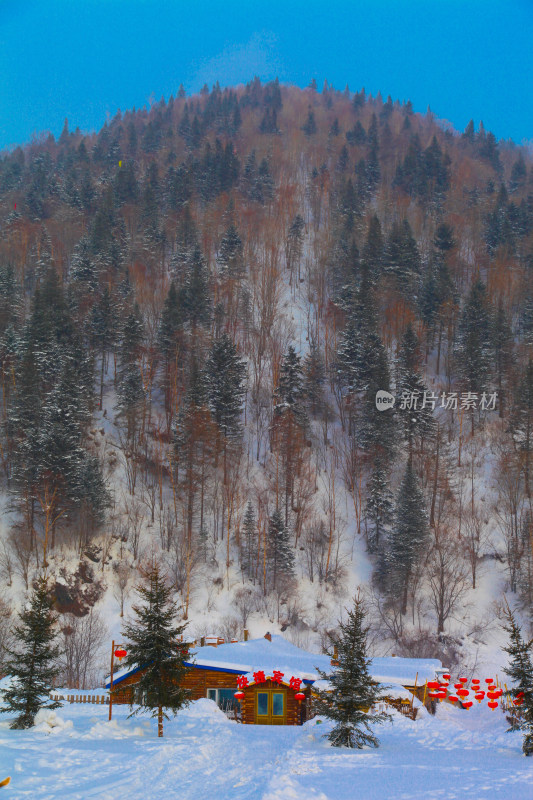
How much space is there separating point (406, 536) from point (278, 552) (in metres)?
8.22

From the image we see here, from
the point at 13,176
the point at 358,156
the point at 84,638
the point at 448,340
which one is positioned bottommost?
the point at 84,638

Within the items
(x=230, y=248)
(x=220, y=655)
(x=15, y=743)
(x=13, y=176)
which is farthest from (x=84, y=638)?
(x=13, y=176)

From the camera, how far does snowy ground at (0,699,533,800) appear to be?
332 inches

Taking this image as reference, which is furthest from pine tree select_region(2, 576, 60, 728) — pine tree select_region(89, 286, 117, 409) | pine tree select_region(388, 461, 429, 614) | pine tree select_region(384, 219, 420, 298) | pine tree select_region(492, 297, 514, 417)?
pine tree select_region(384, 219, 420, 298)

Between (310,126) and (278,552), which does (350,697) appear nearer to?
(278,552)

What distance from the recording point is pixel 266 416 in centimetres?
4891

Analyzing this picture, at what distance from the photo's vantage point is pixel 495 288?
6006 cm

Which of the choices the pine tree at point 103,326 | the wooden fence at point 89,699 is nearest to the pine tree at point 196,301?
the pine tree at point 103,326

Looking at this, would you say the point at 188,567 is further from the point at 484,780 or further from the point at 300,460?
the point at 484,780

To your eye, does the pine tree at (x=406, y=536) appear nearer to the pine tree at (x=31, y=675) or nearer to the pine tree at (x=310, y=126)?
the pine tree at (x=31, y=675)

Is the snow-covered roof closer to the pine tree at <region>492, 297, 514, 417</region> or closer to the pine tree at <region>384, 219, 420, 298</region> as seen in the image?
the pine tree at <region>492, 297, 514, 417</region>

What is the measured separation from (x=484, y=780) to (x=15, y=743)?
900 cm

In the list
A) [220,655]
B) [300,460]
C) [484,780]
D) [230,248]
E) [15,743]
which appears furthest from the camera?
[230,248]

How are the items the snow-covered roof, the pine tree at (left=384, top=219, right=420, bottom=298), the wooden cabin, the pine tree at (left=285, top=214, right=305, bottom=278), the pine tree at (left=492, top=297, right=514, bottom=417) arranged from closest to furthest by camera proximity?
the wooden cabin, the snow-covered roof, the pine tree at (left=492, top=297, right=514, bottom=417), the pine tree at (left=384, top=219, right=420, bottom=298), the pine tree at (left=285, top=214, right=305, bottom=278)
